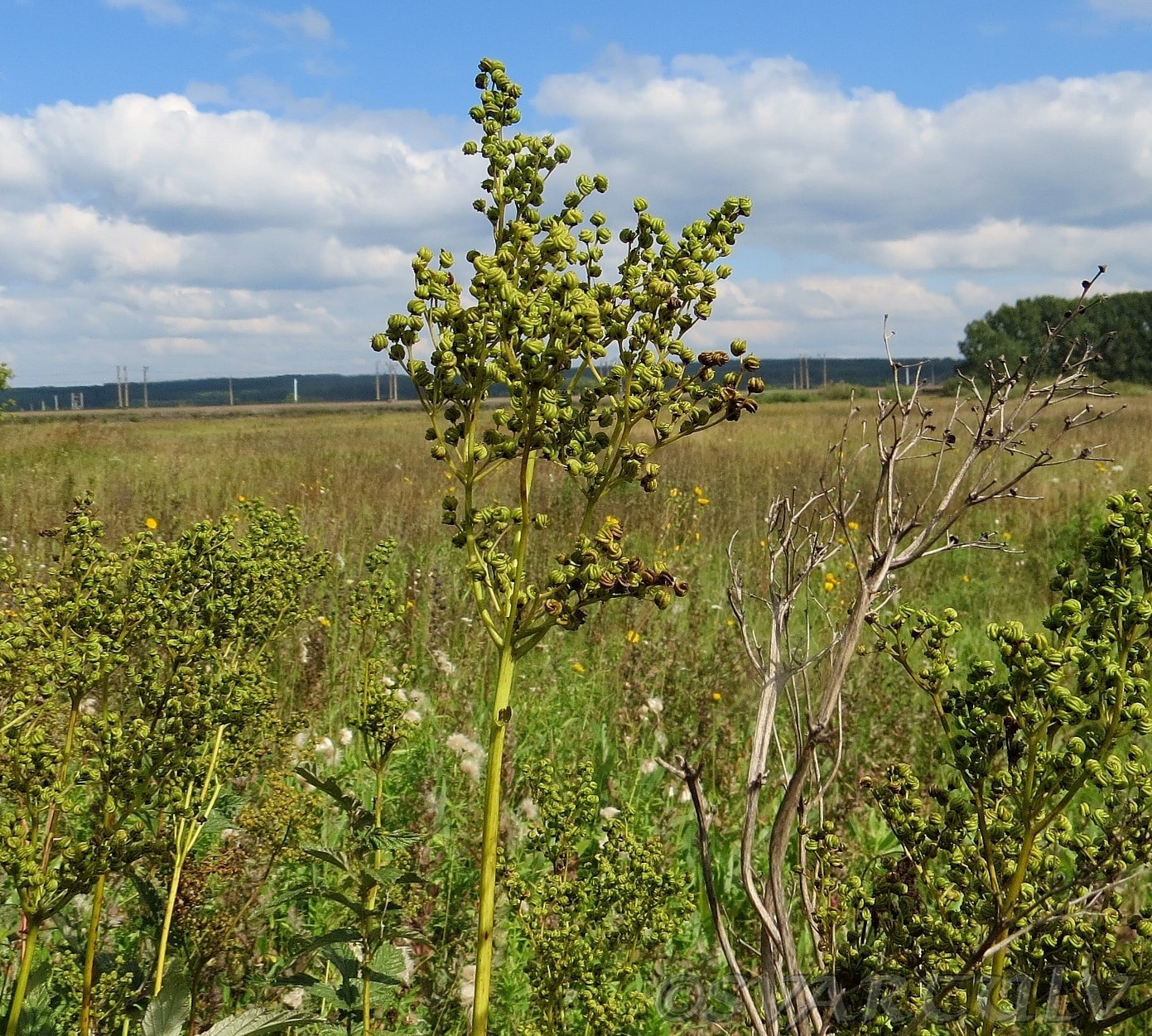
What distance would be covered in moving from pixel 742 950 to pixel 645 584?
7.39 ft

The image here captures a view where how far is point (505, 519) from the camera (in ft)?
4.36

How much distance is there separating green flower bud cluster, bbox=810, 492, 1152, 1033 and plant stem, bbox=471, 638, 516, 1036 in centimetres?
43

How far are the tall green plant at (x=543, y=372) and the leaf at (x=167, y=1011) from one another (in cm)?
49

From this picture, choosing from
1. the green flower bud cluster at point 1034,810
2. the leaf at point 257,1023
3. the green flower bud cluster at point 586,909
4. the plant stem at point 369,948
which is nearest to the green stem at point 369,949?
the plant stem at point 369,948

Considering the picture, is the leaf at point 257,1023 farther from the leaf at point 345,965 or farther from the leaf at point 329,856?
the leaf at point 345,965

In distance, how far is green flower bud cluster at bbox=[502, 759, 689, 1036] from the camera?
165 cm

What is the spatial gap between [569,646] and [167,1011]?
14.4 feet

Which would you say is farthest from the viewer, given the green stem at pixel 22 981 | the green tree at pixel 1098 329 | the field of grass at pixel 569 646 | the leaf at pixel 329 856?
the green tree at pixel 1098 329

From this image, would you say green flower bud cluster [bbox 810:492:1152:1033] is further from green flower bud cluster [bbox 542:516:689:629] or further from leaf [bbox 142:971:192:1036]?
leaf [bbox 142:971:192:1036]

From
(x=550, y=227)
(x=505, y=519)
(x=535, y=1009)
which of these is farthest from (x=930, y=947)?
(x=535, y=1009)

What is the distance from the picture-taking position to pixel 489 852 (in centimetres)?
123

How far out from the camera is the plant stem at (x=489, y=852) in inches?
46.3

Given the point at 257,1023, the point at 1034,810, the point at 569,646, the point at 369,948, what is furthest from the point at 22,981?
the point at 569,646

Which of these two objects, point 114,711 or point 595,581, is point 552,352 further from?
point 114,711
